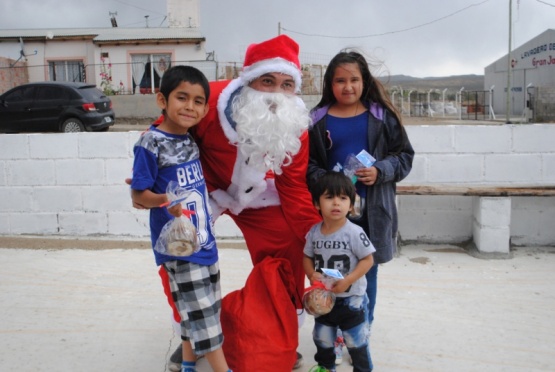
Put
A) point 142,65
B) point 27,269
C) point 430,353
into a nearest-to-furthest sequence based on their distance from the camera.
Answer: point 430,353 < point 27,269 < point 142,65

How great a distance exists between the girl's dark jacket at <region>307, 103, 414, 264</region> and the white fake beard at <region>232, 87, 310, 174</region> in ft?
0.47

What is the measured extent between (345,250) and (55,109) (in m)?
12.1

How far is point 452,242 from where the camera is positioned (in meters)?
5.32

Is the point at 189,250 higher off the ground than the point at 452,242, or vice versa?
the point at 189,250

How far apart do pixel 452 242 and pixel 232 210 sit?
303 cm

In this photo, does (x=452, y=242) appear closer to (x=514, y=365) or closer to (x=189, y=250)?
(x=514, y=365)

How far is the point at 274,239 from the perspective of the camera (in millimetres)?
2963

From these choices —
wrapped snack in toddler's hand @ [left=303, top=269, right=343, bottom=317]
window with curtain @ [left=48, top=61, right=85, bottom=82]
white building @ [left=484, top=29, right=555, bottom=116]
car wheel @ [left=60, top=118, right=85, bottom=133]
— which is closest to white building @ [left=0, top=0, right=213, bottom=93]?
window with curtain @ [left=48, top=61, right=85, bottom=82]

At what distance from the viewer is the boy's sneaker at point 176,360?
Answer: 2.99 metres

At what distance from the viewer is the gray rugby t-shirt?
2.51 m

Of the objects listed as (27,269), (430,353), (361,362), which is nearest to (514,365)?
(430,353)

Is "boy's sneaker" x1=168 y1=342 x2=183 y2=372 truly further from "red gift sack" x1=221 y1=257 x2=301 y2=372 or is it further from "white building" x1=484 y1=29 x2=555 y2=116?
"white building" x1=484 y1=29 x2=555 y2=116

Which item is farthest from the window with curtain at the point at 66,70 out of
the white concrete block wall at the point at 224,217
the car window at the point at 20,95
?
the white concrete block wall at the point at 224,217

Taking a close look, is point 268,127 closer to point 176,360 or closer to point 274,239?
point 274,239
